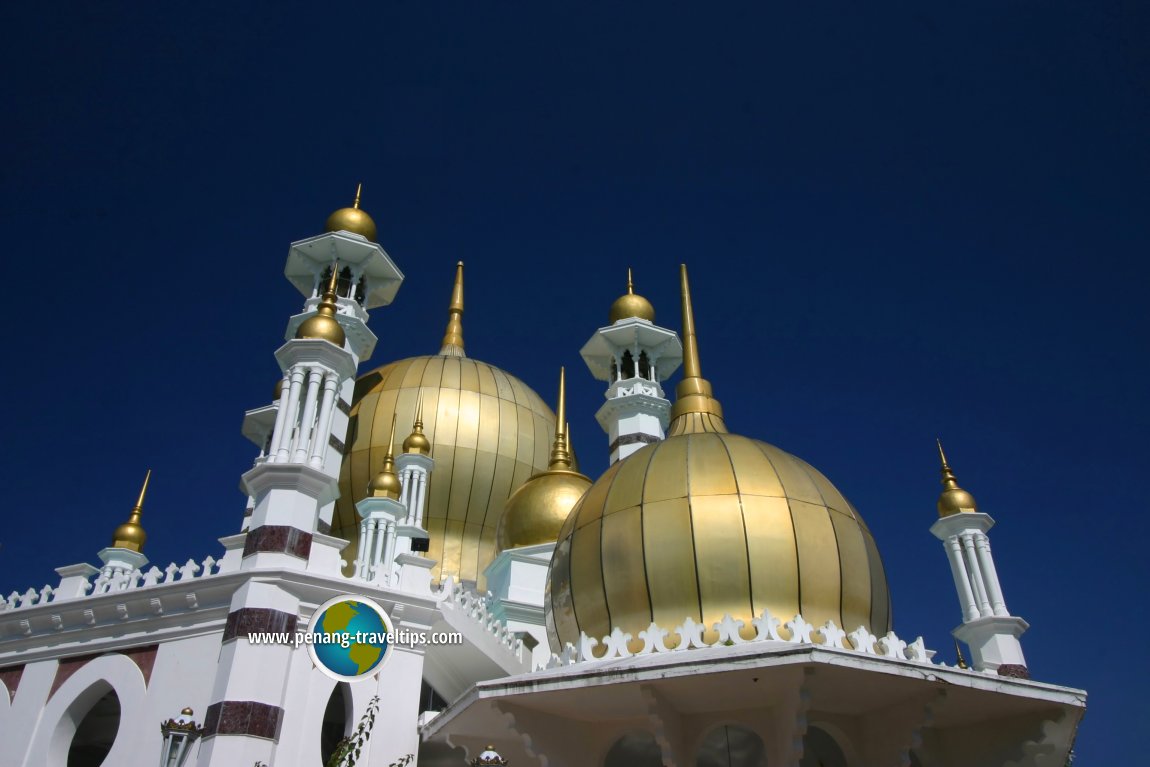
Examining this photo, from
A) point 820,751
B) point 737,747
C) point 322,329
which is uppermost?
point 322,329

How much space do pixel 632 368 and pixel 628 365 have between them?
0.19 metres

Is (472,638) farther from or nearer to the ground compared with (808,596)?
farther from the ground

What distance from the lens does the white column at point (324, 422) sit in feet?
44.3

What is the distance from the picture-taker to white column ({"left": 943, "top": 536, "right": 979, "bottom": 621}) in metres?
16.5

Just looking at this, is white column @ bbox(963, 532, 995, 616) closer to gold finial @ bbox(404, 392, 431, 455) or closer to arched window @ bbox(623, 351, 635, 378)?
arched window @ bbox(623, 351, 635, 378)

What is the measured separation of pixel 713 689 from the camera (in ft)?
28.4

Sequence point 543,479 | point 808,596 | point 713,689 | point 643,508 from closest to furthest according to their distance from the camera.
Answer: point 713,689
point 808,596
point 643,508
point 543,479

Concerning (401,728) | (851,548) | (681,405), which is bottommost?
(401,728)

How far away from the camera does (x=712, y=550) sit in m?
10.0

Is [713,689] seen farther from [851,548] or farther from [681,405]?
[681,405]

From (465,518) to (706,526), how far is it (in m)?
15.1

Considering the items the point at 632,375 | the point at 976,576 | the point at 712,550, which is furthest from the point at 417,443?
the point at 712,550

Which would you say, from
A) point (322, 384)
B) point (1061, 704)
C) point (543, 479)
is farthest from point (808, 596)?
point (543, 479)

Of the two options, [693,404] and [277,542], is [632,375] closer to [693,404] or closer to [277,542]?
[693,404]
